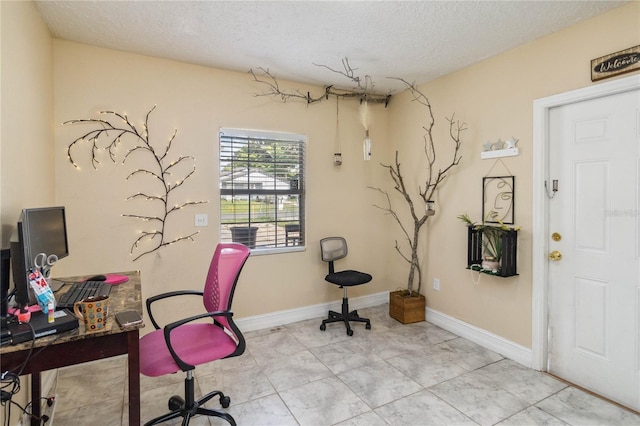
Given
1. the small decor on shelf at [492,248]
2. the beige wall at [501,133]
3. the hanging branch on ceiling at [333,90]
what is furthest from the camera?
the hanging branch on ceiling at [333,90]

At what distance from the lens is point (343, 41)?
8.61 ft

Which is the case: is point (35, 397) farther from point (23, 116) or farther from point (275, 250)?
point (275, 250)

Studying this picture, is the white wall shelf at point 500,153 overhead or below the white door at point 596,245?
overhead

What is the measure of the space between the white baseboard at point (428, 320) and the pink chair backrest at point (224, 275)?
1.39 meters

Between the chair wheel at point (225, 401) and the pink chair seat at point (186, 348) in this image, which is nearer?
the pink chair seat at point (186, 348)

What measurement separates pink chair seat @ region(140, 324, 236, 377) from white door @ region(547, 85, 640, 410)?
97.1 inches

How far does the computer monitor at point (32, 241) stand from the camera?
55.0 inches

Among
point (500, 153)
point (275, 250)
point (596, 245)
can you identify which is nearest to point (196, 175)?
point (275, 250)

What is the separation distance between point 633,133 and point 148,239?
146 inches

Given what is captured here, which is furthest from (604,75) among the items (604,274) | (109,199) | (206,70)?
(109,199)

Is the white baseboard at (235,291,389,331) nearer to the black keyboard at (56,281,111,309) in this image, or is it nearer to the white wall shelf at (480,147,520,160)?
the black keyboard at (56,281,111,309)

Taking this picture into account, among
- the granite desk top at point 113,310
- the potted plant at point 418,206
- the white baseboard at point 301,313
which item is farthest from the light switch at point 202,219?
the potted plant at point 418,206

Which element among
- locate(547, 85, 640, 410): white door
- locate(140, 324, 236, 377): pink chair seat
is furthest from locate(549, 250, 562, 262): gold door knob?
locate(140, 324, 236, 377): pink chair seat

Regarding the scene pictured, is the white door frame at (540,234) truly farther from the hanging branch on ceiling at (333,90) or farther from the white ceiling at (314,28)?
the hanging branch on ceiling at (333,90)
